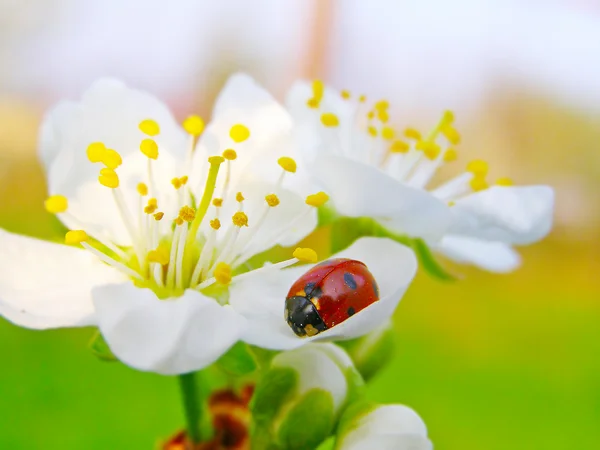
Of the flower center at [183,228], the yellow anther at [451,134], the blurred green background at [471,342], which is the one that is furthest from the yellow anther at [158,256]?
the blurred green background at [471,342]

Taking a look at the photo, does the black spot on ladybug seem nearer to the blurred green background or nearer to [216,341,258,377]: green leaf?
[216,341,258,377]: green leaf

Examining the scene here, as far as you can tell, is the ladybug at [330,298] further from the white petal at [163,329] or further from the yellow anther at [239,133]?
the yellow anther at [239,133]

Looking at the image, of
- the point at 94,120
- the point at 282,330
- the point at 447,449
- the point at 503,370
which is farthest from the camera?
the point at 503,370

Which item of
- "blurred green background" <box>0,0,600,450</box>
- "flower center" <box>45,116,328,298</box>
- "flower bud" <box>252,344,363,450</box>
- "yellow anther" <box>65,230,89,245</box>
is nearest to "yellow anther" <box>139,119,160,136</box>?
"flower center" <box>45,116,328,298</box>

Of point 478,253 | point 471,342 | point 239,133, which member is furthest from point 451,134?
point 471,342

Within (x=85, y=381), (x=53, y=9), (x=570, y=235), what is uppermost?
(x=53, y=9)

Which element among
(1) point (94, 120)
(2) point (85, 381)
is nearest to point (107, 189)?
(1) point (94, 120)

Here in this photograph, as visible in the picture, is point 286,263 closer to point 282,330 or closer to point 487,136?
point 282,330
